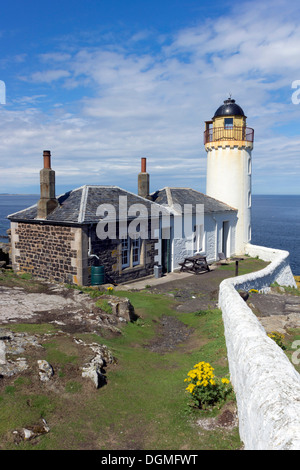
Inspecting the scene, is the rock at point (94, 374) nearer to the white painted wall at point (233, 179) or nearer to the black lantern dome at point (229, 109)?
the white painted wall at point (233, 179)

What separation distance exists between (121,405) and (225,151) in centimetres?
2373

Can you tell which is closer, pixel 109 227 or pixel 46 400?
pixel 46 400

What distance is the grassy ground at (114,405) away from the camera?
17.3 feet

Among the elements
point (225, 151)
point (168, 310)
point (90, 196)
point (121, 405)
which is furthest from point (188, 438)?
point (225, 151)

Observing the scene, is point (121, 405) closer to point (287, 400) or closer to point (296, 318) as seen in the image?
point (287, 400)

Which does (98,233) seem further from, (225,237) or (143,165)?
(225,237)

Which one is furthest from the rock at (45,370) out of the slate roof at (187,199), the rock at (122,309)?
the slate roof at (187,199)

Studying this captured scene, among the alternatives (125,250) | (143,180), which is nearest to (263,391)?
(125,250)

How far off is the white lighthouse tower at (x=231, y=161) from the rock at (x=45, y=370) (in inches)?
915

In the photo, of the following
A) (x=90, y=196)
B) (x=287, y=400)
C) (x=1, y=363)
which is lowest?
(x=1, y=363)

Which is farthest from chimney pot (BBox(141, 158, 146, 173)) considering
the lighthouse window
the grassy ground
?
the grassy ground

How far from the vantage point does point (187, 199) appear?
2461 cm

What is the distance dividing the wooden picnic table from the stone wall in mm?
8080

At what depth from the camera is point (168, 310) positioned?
44.8 ft
